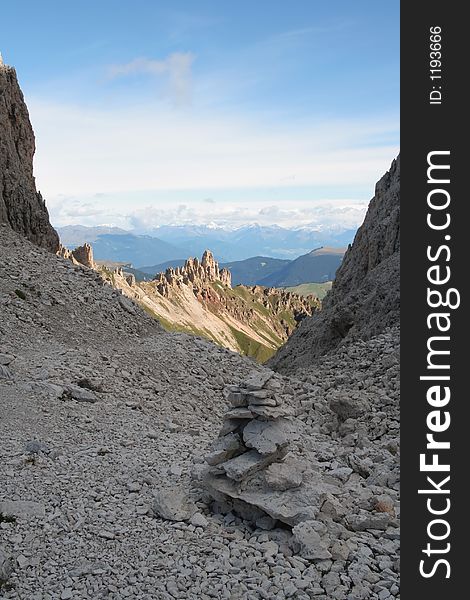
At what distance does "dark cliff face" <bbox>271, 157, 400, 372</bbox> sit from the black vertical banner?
763 inches

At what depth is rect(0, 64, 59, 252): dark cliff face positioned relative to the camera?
119ft

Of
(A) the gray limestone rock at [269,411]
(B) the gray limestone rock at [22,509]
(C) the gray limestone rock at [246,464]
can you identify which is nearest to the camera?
(B) the gray limestone rock at [22,509]

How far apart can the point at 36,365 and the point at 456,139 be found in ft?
57.5

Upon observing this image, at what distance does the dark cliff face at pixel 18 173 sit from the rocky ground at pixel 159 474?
12.5m

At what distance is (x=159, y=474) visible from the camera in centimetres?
1273

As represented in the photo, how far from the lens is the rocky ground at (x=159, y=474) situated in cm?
880

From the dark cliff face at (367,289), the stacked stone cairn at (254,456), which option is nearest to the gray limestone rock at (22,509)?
the stacked stone cairn at (254,456)

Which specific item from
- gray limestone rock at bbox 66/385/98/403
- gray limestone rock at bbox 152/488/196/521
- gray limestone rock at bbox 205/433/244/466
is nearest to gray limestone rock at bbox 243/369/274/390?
gray limestone rock at bbox 205/433/244/466

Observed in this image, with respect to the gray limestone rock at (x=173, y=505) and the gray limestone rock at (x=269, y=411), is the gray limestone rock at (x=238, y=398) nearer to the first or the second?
the gray limestone rock at (x=269, y=411)

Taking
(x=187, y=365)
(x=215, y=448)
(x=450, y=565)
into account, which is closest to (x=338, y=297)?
(x=187, y=365)

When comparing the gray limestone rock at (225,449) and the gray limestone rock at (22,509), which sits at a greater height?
the gray limestone rock at (225,449)

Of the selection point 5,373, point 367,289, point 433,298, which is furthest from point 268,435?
point 367,289

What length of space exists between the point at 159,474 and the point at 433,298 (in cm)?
821

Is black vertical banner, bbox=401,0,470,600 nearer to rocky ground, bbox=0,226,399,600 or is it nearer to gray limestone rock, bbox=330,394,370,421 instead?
rocky ground, bbox=0,226,399,600
